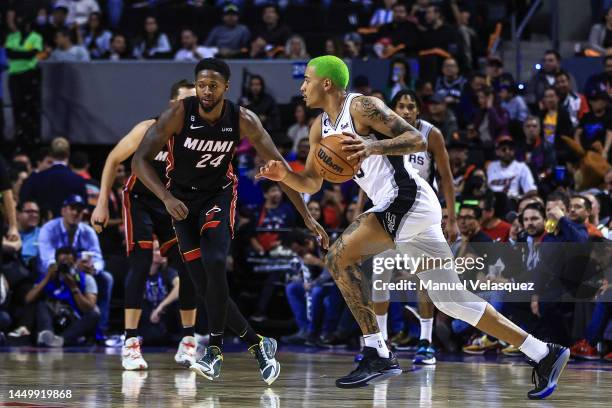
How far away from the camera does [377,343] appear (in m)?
7.55

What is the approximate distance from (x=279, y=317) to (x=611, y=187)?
394cm

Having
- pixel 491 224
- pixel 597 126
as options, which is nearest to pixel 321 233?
pixel 491 224

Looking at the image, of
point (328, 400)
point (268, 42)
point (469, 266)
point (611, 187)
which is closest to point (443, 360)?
point (469, 266)

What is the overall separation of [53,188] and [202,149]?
5.72m

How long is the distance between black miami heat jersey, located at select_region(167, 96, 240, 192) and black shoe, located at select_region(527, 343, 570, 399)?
2485mm

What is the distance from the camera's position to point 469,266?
448 inches

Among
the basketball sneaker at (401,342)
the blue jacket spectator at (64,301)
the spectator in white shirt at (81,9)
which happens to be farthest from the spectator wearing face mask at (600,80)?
the spectator in white shirt at (81,9)

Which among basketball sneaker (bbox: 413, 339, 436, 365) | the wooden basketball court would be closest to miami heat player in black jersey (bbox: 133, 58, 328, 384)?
the wooden basketball court

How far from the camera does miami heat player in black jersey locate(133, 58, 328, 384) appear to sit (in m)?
7.88

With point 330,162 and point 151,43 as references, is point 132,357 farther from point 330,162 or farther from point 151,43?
point 151,43

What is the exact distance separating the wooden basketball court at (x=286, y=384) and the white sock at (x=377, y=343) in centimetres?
26

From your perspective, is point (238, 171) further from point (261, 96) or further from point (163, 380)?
point (163, 380)

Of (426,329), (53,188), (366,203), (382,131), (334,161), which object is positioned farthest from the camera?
(53,188)

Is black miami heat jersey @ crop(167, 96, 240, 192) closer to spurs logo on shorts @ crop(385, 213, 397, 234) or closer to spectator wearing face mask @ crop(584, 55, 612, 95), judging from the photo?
spurs logo on shorts @ crop(385, 213, 397, 234)
